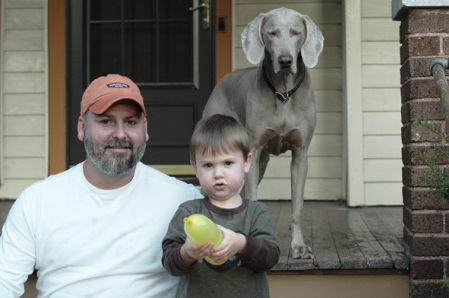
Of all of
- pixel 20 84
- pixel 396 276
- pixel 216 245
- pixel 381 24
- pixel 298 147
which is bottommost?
pixel 396 276

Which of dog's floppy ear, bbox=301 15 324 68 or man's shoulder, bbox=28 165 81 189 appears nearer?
man's shoulder, bbox=28 165 81 189

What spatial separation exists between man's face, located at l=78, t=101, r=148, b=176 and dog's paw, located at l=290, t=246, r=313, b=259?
1.20m

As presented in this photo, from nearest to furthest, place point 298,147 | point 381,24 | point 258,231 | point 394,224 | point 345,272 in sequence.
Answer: point 258,231, point 345,272, point 298,147, point 394,224, point 381,24

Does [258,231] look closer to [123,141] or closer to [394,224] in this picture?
[123,141]

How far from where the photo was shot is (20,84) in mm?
5438

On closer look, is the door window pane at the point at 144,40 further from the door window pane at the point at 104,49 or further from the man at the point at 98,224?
the man at the point at 98,224

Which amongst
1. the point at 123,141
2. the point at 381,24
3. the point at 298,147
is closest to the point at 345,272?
the point at 298,147

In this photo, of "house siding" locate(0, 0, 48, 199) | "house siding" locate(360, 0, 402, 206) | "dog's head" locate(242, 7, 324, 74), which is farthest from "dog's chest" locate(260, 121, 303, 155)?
"house siding" locate(0, 0, 48, 199)

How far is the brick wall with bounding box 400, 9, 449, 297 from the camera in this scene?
2.94 m

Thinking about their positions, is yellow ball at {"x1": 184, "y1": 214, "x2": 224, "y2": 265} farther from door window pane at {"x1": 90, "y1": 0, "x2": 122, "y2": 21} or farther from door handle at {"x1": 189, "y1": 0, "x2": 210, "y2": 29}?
door window pane at {"x1": 90, "y1": 0, "x2": 122, "y2": 21}

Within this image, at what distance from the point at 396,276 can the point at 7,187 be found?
12.6 feet

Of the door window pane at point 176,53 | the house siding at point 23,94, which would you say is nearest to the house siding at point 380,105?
the door window pane at point 176,53

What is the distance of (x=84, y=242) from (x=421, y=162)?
1727 millimetres

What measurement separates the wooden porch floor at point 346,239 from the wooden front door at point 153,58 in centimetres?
115
